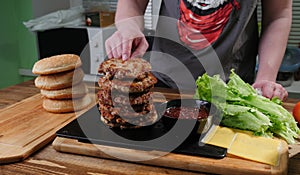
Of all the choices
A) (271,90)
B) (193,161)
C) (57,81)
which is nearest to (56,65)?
(57,81)

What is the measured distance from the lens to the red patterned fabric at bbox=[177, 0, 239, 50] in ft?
4.35

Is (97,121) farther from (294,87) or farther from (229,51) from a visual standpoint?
(294,87)

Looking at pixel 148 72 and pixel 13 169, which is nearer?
pixel 13 169

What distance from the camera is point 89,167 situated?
84 centimetres

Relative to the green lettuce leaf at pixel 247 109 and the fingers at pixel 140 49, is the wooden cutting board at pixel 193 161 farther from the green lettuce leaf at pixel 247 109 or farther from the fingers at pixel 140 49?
the fingers at pixel 140 49

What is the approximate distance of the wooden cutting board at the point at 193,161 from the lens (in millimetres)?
789

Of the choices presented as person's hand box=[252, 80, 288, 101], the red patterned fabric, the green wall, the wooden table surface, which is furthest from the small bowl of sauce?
the green wall

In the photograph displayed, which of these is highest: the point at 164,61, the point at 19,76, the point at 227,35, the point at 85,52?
the point at 227,35

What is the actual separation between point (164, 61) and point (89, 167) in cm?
70

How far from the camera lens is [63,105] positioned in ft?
3.91

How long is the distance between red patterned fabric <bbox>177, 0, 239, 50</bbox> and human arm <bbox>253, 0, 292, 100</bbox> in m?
0.15

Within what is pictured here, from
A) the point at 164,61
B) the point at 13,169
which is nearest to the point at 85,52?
the point at 164,61

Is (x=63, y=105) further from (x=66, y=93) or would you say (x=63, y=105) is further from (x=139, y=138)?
(x=139, y=138)

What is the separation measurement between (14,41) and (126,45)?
2102mm
